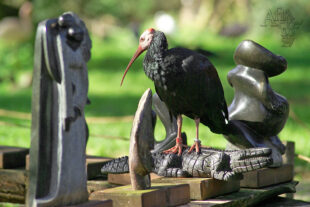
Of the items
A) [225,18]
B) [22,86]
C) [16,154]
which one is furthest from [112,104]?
[225,18]

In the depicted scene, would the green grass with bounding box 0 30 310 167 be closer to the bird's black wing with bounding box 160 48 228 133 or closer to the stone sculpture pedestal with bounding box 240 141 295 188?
the stone sculpture pedestal with bounding box 240 141 295 188

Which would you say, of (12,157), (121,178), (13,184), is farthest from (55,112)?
(12,157)

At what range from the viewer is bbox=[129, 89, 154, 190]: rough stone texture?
286 centimetres

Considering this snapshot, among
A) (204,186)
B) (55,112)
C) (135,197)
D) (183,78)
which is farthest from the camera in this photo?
(183,78)

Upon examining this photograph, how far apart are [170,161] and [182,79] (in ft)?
1.62

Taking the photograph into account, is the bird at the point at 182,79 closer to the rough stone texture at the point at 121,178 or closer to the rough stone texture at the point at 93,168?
the rough stone texture at the point at 121,178

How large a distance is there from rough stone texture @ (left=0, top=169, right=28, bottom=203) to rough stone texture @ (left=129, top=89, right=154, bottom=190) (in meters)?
1.27

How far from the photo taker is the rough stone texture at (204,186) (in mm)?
3162

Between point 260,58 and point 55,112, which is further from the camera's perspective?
point 260,58

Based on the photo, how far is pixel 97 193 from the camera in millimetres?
2916

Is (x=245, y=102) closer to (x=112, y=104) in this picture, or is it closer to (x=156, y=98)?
(x=156, y=98)

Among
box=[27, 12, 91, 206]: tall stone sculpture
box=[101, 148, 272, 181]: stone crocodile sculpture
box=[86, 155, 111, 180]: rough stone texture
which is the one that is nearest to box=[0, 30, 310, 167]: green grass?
box=[86, 155, 111, 180]: rough stone texture

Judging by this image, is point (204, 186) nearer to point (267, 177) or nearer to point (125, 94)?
point (267, 177)

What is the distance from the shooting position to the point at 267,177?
3.79 metres
